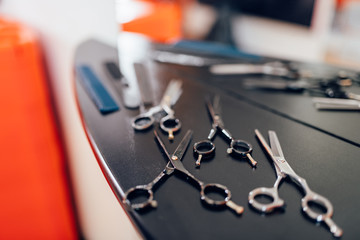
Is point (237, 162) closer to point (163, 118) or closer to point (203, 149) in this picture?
point (203, 149)

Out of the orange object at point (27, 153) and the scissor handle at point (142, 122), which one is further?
the orange object at point (27, 153)

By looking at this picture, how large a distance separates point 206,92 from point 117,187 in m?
0.41

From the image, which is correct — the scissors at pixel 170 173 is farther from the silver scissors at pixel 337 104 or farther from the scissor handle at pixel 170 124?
the silver scissors at pixel 337 104

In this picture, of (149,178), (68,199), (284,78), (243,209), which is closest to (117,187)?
(149,178)

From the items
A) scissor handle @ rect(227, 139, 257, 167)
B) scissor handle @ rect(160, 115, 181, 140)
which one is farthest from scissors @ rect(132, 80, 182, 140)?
scissor handle @ rect(227, 139, 257, 167)

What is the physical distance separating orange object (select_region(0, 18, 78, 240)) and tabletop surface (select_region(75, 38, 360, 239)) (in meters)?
0.28

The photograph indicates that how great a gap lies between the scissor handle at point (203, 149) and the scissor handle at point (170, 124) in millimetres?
65

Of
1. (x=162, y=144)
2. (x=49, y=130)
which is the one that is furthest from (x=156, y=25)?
(x=162, y=144)

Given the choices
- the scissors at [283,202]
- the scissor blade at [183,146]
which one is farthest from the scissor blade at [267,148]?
the scissor blade at [183,146]

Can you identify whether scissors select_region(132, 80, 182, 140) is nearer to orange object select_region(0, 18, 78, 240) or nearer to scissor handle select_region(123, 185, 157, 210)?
scissor handle select_region(123, 185, 157, 210)

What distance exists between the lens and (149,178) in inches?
16.3

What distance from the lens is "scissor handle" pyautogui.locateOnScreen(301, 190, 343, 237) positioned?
0.33m

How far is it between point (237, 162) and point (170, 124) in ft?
0.58

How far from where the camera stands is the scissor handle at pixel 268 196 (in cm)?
35
